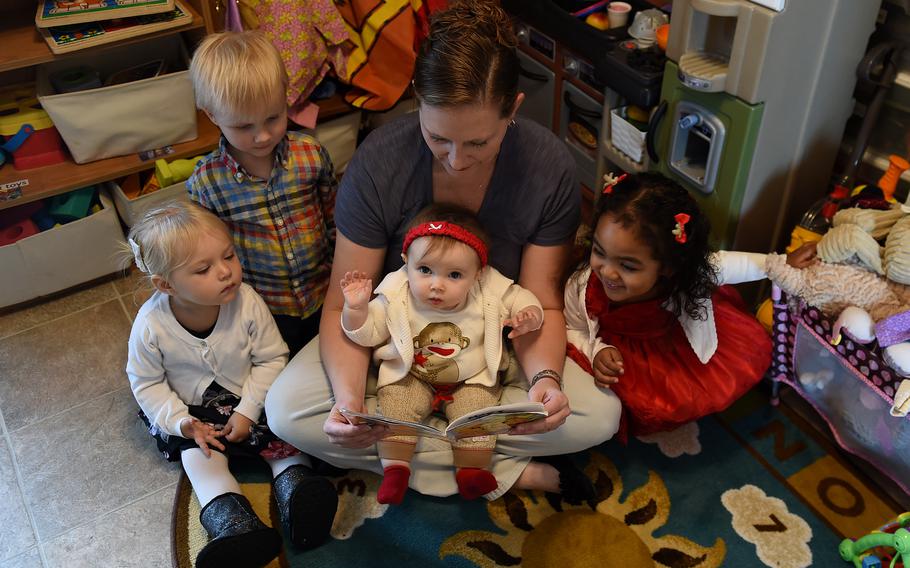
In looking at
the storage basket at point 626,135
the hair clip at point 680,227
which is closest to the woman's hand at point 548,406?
the hair clip at point 680,227

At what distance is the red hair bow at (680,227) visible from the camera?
1421 millimetres

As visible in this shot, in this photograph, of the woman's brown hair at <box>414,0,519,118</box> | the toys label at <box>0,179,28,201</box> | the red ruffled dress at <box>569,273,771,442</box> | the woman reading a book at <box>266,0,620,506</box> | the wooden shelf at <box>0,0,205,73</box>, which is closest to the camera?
the woman's brown hair at <box>414,0,519,118</box>

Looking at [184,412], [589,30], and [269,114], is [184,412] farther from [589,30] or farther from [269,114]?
[589,30]

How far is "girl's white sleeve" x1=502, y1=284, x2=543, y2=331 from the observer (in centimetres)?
153

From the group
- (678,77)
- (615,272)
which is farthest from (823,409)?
Answer: (678,77)

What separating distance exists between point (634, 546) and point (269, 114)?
3.79ft

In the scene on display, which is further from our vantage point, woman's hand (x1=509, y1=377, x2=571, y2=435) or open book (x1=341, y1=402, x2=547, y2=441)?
woman's hand (x1=509, y1=377, x2=571, y2=435)

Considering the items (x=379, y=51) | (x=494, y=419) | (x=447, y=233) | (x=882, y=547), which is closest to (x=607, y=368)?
(x=494, y=419)

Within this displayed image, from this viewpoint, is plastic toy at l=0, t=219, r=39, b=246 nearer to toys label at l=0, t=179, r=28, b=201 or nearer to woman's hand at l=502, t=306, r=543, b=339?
toys label at l=0, t=179, r=28, b=201

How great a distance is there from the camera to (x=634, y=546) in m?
1.54

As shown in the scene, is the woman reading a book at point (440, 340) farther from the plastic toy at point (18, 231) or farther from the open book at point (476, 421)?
the plastic toy at point (18, 231)

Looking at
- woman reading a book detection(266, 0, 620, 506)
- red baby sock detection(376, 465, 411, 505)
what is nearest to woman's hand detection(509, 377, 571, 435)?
woman reading a book detection(266, 0, 620, 506)

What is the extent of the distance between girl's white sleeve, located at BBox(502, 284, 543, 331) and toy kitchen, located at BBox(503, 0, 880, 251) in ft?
1.76

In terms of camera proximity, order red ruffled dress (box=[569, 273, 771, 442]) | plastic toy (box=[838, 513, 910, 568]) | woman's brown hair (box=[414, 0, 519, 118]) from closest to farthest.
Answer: woman's brown hair (box=[414, 0, 519, 118])
plastic toy (box=[838, 513, 910, 568])
red ruffled dress (box=[569, 273, 771, 442])
